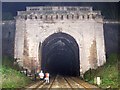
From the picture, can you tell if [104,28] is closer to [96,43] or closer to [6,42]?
[96,43]

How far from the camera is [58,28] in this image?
25172mm

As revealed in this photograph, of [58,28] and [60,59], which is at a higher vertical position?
[58,28]

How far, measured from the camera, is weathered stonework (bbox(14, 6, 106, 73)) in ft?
81.7

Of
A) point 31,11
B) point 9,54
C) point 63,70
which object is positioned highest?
point 31,11

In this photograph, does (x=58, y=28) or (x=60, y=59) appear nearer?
(x=58, y=28)

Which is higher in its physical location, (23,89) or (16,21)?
(16,21)

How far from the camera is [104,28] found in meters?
26.3

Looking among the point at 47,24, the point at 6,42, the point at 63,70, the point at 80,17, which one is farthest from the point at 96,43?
the point at 63,70

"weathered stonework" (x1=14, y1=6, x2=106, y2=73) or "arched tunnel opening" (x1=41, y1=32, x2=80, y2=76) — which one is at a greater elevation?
"weathered stonework" (x1=14, y1=6, x2=106, y2=73)

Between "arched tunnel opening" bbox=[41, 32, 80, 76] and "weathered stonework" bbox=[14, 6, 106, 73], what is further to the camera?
"arched tunnel opening" bbox=[41, 32, 80, 76]

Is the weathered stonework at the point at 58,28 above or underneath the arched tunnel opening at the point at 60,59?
above

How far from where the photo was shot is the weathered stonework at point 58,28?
24.9 m

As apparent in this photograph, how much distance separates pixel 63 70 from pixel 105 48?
62.5ft

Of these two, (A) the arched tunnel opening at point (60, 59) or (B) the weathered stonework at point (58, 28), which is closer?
(B) the weathered stonework at point (58, 28)
